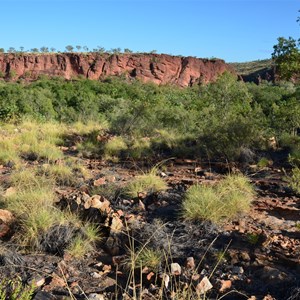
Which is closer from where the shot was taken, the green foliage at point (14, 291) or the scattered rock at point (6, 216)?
the green foliage at point (14, 291)

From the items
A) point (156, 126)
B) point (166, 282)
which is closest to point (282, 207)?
point (166, 282)

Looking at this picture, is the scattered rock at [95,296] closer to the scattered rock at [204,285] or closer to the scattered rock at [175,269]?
the scattered rock at [175,269]

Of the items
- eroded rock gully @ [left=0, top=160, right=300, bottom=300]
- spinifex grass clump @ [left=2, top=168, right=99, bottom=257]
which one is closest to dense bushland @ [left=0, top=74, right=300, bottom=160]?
eroded rock gully @ [left=0, top=160, right=300, bottom=300]

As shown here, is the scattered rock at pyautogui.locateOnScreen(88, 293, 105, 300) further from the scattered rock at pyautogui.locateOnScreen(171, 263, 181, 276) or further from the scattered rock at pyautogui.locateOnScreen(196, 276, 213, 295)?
the scattered rock at pyautogui.locateOnScreen(196, 276, 213, 295)

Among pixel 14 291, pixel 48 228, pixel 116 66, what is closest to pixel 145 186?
Answer: pixel 48 228

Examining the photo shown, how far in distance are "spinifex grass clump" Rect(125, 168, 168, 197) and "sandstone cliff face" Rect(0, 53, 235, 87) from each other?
208 ft

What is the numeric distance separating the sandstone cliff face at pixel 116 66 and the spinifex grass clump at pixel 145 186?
63335 millimetres

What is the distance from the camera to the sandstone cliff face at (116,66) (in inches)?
2692

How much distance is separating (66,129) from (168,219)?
8001mm

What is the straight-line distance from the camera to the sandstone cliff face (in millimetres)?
68375

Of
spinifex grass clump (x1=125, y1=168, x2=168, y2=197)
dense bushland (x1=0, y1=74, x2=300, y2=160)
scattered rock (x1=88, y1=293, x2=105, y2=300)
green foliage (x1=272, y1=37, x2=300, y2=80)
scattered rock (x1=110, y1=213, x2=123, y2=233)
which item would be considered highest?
green foliage (x1=272, y1=37, x2=300, y2=80)

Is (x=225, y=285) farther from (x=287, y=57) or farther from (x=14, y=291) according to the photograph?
(x=287, y=57)

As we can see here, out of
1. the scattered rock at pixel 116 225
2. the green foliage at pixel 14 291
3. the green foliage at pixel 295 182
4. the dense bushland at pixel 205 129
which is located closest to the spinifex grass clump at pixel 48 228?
the scattered rock at pixel 116 225

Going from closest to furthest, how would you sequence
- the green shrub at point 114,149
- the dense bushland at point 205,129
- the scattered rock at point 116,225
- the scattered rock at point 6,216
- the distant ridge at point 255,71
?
the scattered rock at point 116,225, the scattered rock at point 6,216, the dense bushland at point 205,129, the green shrub at point 114,149, the distant ridge at point 255,71
